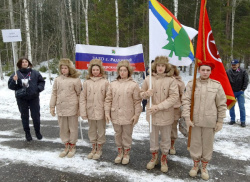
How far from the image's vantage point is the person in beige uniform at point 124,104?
3623mm

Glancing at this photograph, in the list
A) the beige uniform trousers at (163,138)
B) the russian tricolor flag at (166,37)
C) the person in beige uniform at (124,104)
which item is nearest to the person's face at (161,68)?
the russian tricolor flag at (166,37)

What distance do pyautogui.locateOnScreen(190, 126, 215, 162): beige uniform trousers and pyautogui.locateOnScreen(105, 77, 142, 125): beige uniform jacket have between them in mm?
1068

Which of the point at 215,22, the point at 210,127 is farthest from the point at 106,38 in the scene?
the point at 210,127

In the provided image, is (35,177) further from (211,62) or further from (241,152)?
(241,152)

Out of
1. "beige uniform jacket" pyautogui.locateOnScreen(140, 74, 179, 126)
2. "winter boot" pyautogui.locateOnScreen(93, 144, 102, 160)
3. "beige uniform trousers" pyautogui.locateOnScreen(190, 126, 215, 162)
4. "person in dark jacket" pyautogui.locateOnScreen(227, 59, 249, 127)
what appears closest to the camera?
"beige uniform trousers" pyautogui.locateOnScreen(190, 126, 215, 162)

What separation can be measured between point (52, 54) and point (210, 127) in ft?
89.6

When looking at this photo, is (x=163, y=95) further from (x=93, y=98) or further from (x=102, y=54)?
(x=102, y=54)

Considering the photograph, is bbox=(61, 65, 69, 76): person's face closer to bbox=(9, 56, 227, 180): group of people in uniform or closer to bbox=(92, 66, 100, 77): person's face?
bbox=(9, 56, 227, 180): group of people in uniform

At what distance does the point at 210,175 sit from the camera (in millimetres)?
3377

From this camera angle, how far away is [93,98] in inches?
152

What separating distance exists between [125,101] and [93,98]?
68 centimetres

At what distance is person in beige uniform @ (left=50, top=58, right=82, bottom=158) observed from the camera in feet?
13.2

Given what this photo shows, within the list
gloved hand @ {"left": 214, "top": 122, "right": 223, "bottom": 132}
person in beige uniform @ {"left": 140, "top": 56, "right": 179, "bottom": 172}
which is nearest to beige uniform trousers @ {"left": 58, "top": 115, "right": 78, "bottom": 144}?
person in beige uniform @ {"left": 140, "top": 56, "right": 179, "bottom": 172}

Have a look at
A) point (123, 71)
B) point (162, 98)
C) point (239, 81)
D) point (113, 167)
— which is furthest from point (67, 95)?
point (239, 81)
